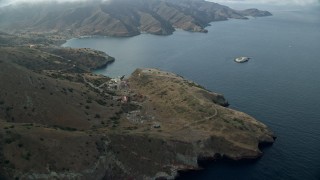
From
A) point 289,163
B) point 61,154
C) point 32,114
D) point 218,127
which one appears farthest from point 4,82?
point 289,163

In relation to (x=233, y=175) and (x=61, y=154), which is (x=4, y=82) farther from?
(x=233, y=175)

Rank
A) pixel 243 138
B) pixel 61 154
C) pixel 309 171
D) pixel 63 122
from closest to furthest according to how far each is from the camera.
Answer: pixel 61 154
pixel 309 171
pixel 63 122
pixel 243 138

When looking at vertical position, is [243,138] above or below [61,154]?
below

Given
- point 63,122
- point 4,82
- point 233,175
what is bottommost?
point 233,175

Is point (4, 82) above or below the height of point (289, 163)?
above

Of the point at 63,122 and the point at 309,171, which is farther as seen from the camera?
the point at 63,122

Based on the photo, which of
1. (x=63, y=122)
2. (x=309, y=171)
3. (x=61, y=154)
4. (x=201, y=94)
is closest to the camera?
(x=61, y=154)

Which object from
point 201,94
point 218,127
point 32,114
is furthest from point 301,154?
point 32,114

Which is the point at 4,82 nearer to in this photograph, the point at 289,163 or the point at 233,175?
the point at 233,175

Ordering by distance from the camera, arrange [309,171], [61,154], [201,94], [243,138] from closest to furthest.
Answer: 1. [61,154]
2. [309,171]
3. [243,138]
4. [201,94]
